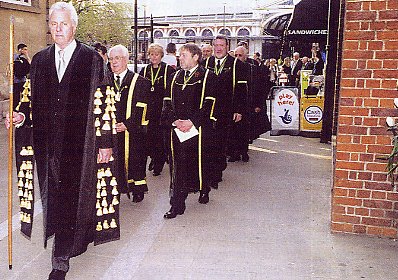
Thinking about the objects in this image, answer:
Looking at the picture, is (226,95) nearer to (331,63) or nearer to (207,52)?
(207,52)

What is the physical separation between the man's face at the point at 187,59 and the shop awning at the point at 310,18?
632 centimetres

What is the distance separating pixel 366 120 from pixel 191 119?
1903 millimetres

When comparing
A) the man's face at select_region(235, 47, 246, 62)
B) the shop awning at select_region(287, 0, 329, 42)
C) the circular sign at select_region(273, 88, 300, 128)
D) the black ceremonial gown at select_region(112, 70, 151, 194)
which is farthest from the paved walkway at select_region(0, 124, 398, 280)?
the shop awning at select_region(287, 0, 329, 42)

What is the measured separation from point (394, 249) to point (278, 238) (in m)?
1.09

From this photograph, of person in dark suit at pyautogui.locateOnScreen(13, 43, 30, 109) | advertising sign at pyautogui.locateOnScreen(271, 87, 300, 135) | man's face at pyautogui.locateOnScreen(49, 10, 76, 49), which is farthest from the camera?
person in dark suit at pyautogui.locateOnScreen(13, 43, 30, 109)

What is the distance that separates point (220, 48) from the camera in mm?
7605

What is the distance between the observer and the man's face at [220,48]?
7.59 metres

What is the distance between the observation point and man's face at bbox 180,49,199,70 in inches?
223

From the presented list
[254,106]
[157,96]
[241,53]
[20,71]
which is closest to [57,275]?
[157,96]

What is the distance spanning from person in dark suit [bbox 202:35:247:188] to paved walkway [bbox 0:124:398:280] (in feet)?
1.93

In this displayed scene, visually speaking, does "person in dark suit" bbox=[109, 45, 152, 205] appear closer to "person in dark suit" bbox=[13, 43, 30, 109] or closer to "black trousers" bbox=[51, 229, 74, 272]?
"black trousers" bbox=[51, 229, 74, 272]

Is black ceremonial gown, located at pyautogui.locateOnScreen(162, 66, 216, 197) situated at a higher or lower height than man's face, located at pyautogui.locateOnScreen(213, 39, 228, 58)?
lower

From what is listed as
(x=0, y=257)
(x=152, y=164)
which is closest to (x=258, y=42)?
(x=152, y=164)

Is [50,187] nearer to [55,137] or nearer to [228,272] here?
[55,137]
